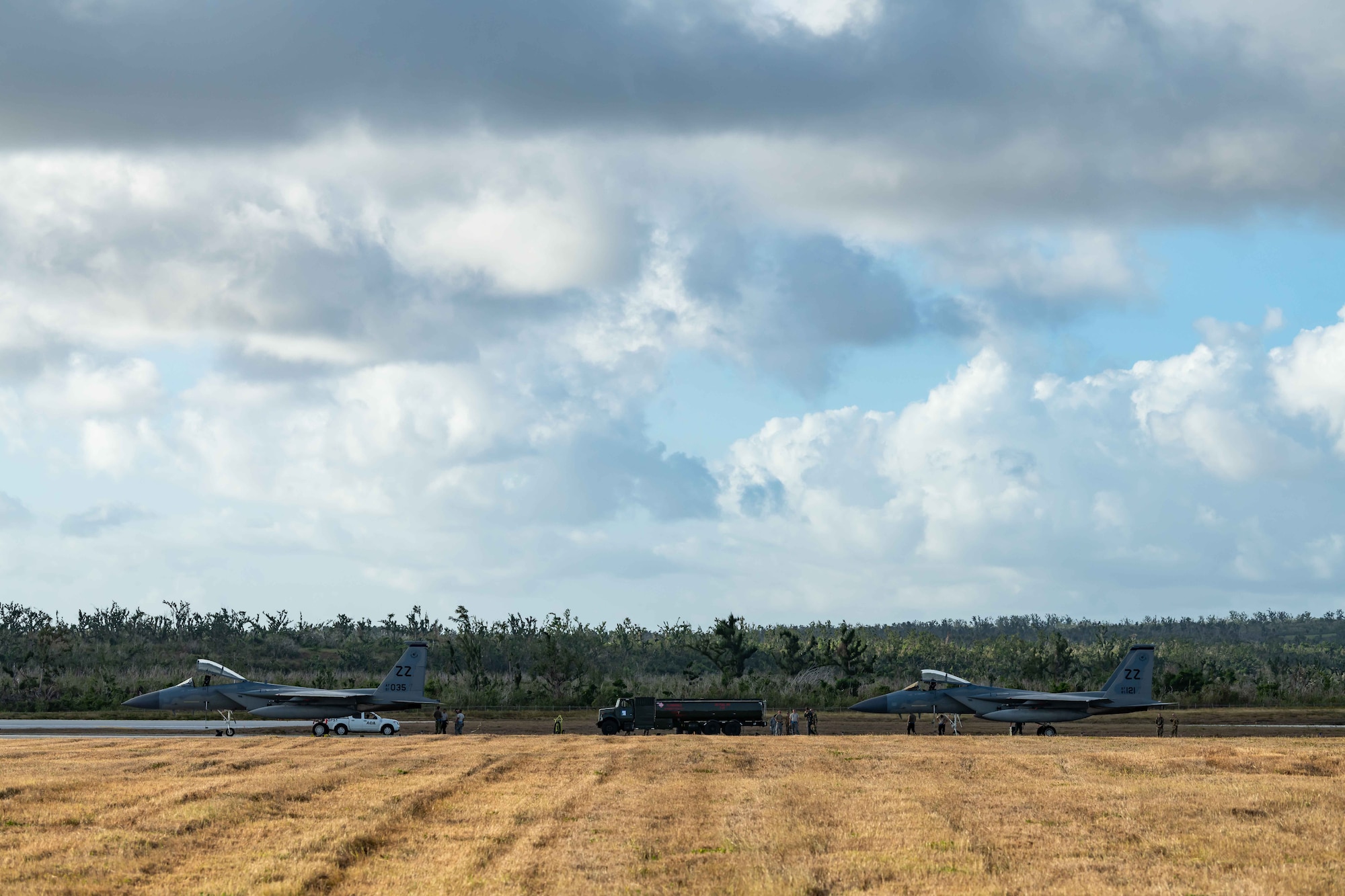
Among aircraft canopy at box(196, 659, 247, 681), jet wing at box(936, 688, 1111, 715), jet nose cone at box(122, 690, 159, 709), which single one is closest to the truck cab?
jet wing at box(936, 688, 1111, 715)

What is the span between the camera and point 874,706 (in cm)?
6353

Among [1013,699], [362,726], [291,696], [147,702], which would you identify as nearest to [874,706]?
[1013,699]

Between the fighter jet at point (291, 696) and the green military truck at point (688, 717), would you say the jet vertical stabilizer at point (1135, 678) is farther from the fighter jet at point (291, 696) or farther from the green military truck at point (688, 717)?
the fighter jet at point (291, 696)

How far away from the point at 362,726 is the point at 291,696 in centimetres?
638

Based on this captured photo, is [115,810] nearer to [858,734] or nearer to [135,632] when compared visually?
[858,734]

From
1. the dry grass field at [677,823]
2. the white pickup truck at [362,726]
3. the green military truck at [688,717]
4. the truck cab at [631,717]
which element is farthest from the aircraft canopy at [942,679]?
the white pickup truck at [362,726]

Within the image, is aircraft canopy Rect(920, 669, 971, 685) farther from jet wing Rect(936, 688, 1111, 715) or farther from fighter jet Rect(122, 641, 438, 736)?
fighter jet Rect(122, 641, 438, 736)

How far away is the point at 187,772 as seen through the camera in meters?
34.3

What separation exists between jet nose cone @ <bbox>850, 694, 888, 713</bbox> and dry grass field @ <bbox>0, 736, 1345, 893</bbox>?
22273 millimetres

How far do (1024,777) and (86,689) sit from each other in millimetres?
75447

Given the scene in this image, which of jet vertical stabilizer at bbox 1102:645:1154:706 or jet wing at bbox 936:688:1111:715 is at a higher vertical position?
jet vertical stabilizer at bbox 1102:645:1154:706

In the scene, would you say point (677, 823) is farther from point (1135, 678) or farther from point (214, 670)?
point (214, 670)

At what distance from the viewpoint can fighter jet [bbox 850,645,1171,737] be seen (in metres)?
60.7

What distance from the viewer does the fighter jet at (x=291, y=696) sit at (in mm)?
61188
